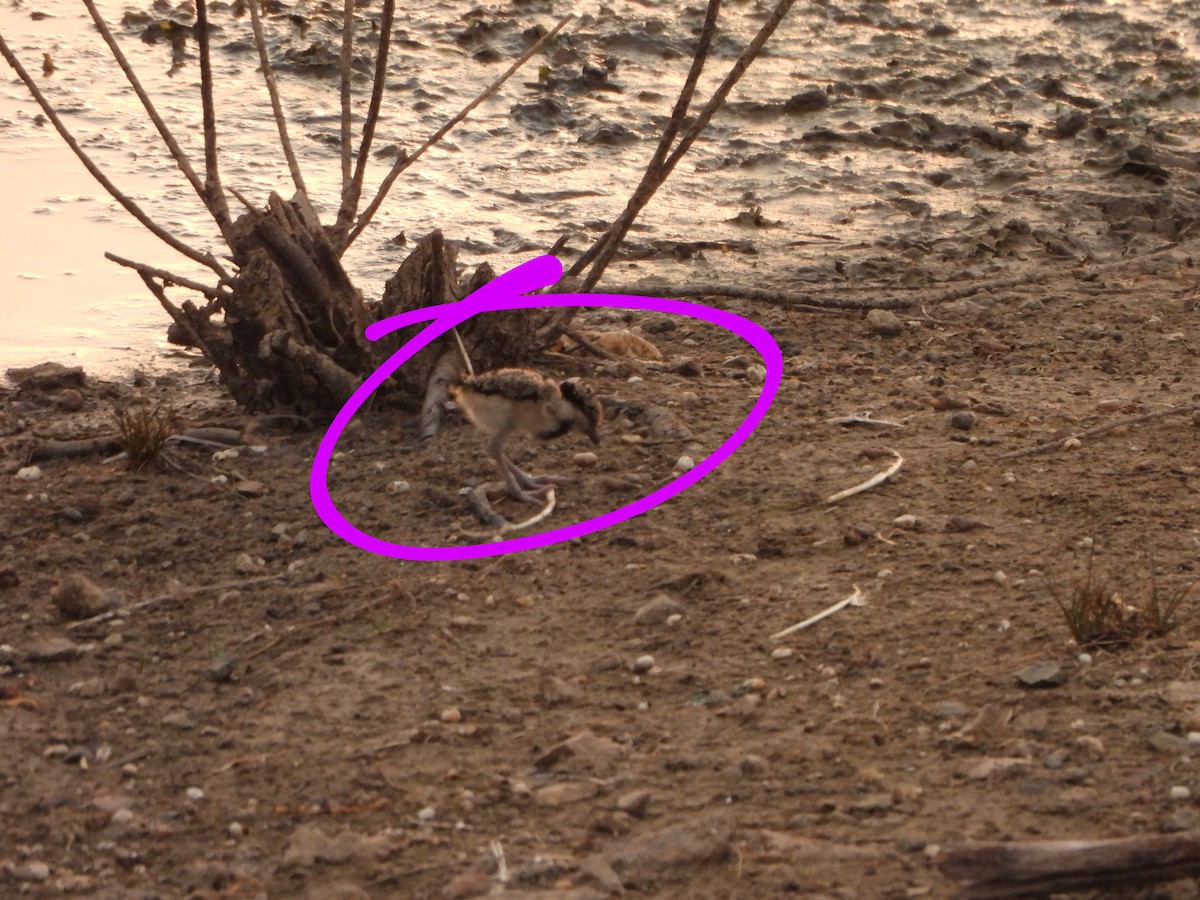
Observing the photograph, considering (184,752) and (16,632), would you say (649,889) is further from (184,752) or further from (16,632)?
(16,632)

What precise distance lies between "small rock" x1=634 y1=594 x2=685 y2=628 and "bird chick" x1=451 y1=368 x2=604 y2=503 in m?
0.93

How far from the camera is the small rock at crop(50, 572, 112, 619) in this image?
502cm

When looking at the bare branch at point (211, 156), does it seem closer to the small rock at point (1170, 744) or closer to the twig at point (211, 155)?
the twig at point (211, 155)

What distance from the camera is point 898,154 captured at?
11.0 meters

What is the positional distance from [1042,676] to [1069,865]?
44.4 inches

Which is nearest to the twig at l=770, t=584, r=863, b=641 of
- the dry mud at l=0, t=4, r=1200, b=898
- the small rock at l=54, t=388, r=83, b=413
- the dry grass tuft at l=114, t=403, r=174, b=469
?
the dry mud at l=0, t=4, r=1200, b=898

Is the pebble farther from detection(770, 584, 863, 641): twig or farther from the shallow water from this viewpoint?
the shallow water

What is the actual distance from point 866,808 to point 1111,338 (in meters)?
4.37

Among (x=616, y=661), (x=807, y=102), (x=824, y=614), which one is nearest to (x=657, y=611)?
(x=616, y=661)

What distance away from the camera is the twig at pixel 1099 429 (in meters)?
6.00

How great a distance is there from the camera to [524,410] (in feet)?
18.7

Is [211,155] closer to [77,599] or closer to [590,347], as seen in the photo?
[590,347]

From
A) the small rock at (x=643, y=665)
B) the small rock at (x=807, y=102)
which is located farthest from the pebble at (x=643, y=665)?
the small rock at (x=807, y=102)

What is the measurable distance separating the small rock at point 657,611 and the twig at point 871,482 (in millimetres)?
965
